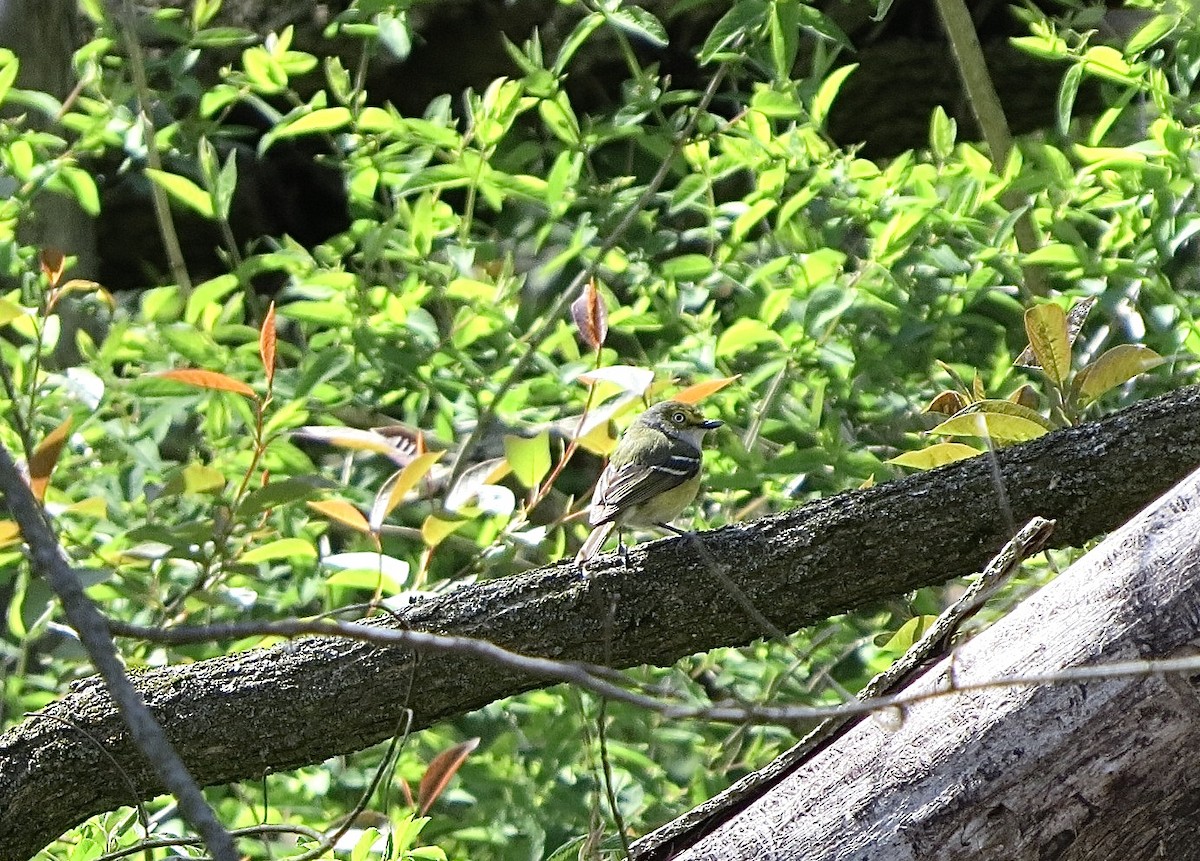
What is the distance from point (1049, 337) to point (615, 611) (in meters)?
0.98

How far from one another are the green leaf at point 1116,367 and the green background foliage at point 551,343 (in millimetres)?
239

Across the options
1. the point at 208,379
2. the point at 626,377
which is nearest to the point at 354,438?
the point at 208,379

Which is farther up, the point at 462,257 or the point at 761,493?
the point at 462,257

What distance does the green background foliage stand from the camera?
10.7 ft

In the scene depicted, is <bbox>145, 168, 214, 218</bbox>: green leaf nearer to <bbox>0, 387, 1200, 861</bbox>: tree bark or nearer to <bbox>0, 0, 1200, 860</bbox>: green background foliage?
<bbox>0, 0, 1200, 860</bbox>: green background foliage

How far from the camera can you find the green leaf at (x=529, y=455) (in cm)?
282

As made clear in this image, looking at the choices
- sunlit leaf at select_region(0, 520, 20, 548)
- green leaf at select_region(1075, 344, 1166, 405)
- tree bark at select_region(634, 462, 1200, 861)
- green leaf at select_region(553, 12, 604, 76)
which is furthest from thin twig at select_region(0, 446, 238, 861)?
green leaf at select_region(553, 12, 604, 76)

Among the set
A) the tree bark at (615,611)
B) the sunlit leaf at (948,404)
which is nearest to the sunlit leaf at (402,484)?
the tree bark at (615,611)

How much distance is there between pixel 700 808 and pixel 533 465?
0.98m

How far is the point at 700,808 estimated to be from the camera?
2.07 metres

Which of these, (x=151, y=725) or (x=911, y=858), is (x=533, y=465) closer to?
Answer: (x=911, y=858)

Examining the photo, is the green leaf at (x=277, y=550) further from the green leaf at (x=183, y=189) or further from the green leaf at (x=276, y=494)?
the green leaf at (x=183, y=189)

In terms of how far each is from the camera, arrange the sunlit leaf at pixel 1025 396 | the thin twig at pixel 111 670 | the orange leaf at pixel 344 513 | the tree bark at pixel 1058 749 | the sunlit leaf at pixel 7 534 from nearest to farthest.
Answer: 1. the thin twig at pixel 111 670
2. the tree bark at pixel 1058 749
3. the sunlit leaf at pixel 7 534
4. the sunlit leaf at pixel 1025 396
5. the orange leaf at pixel 344 513

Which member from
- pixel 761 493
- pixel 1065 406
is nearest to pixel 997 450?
pixel 1065 406
